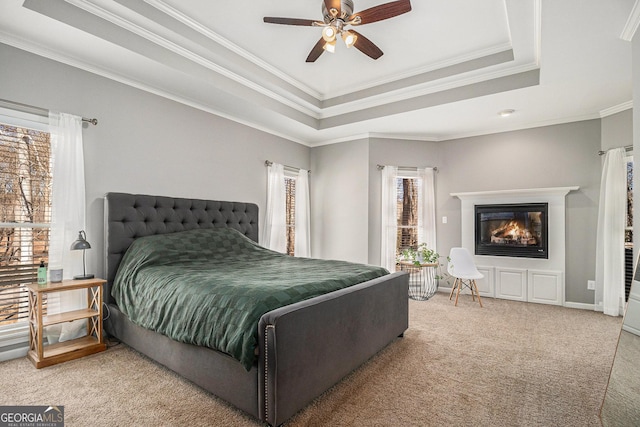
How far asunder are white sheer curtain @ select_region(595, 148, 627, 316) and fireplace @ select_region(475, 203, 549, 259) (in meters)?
0.64

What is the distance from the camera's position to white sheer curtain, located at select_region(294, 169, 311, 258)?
5375mm

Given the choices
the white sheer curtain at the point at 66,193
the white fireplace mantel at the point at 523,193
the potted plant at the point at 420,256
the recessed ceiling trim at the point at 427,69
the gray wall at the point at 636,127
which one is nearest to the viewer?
the gray wall at the point at 636,127

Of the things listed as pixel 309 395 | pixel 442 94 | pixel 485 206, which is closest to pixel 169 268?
pixel 309 395

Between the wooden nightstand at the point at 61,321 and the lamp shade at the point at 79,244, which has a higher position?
the lamp shade at the point at 79,244

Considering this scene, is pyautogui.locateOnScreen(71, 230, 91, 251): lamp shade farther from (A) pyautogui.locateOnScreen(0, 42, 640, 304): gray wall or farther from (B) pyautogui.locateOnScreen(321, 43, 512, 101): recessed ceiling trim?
(B) pyautogui.locateOnScreen(321, 43, 512, 101): recessed ceiling trim

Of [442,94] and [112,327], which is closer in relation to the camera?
[112,327]

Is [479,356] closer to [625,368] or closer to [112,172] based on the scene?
[625,368]

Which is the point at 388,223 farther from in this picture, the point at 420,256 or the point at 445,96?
the point at 445,96

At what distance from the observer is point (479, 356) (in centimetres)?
274

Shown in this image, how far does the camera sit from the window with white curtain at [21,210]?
2.63 m

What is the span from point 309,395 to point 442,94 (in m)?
3.60

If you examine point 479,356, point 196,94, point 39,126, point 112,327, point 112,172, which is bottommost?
point 479,356

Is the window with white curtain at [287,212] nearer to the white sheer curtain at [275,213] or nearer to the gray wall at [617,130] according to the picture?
the white sheer curtain at [275,213]

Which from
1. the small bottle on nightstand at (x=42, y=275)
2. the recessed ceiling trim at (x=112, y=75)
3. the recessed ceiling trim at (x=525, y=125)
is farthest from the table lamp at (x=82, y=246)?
the recessed ceiling trim at (x=525, y=125)
